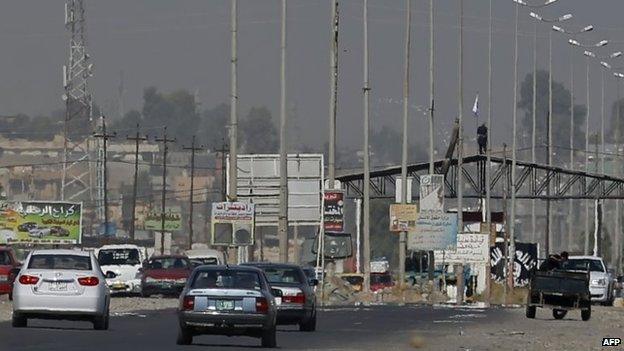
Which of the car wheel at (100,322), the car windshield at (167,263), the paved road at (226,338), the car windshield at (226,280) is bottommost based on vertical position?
the paved road at (226,338)

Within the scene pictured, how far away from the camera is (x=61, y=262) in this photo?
38156 millimetres

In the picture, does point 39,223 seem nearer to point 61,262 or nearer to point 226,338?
point 61,262

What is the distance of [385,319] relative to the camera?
5069cm

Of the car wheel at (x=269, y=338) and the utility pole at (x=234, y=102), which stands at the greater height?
the utility pole at (x=234, y=102)

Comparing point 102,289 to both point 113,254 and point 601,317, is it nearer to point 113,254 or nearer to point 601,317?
point 601,317

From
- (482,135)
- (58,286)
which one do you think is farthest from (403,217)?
(58,286)

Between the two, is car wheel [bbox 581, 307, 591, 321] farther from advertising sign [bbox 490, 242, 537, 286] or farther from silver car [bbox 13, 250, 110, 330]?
advertising sign [bbox 490, 242, 537, 286]

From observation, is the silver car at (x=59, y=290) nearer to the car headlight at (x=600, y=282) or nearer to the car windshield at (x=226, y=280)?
the car windshield at (x=226, y=280)

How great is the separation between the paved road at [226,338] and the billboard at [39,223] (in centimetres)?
6537

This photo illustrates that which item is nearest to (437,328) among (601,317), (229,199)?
(601,317)

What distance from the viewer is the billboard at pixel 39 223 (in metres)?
118

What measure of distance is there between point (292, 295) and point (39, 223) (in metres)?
80.2

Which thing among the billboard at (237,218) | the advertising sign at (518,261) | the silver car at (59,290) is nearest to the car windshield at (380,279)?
the advertising sign at (518,261)

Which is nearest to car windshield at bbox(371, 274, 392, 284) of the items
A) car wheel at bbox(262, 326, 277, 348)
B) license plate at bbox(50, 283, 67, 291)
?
license plate at bbox(50, 283, 67, 291)
